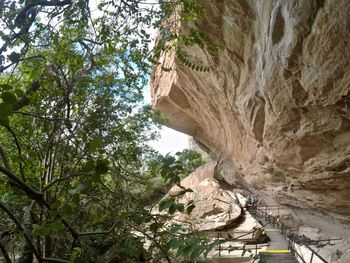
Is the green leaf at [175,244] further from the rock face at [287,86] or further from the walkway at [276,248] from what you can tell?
the walkway at [276,248]

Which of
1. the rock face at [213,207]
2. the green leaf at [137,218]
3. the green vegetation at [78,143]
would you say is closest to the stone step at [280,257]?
the green vegetation at [78,143]

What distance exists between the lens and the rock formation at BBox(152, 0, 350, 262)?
426cm

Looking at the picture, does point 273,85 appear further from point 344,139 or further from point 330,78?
point 344,139

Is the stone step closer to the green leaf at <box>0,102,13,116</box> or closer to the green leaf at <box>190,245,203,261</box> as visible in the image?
the green leaf at <box>190,245,203,261</box>

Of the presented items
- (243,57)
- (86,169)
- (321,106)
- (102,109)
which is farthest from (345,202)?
(86,169)

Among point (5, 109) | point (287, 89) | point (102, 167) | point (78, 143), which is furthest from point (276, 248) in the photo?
point (5, 109)

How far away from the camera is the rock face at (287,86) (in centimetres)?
425

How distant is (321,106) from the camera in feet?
17.8

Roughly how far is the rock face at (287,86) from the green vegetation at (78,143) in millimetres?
1258

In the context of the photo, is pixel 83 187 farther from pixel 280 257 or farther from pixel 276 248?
pixel 276 248

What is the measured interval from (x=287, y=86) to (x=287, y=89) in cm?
8

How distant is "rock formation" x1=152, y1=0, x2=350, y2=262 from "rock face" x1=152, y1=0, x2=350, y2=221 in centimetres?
2

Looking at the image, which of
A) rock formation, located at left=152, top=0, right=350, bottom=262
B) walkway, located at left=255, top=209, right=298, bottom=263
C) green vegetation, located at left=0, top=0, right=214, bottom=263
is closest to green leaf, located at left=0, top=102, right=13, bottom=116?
green vegetation, located at left=0, top=0, right=214, bottom=263

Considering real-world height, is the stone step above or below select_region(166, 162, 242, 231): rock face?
below
